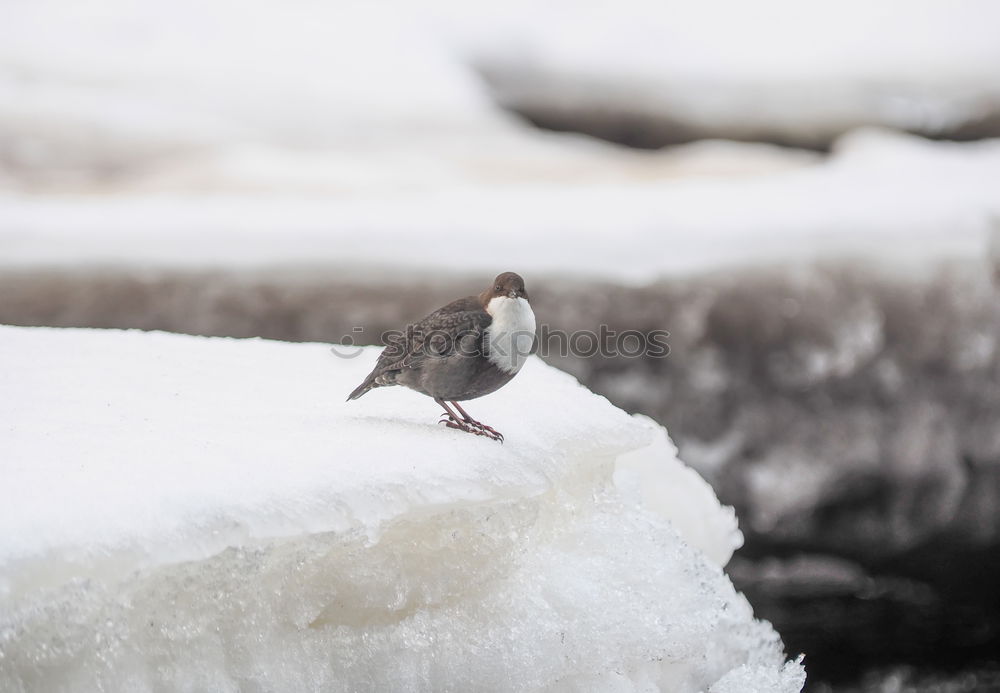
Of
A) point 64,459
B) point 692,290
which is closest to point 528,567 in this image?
point 64,459

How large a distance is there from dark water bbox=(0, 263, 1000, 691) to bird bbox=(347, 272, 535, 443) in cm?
304

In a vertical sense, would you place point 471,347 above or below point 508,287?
below

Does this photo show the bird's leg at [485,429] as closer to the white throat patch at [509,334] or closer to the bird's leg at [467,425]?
the bird's leg at [467,425]

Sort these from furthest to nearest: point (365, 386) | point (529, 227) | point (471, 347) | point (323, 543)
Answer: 1. point (529, 227)
2. point (365, 386)
3. point (471, 347)
4. point (323, 543)

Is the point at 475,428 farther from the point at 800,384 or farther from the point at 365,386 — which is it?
the point at 800,384

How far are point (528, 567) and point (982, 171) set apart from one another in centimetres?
487

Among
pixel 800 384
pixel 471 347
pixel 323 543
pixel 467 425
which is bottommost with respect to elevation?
pixel 800 384

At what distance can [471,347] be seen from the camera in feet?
5.67

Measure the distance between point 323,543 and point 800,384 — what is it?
13.2 feet

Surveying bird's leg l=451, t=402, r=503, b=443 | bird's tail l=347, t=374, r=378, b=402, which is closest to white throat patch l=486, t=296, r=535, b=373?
bird's leg l=451, t=402, r=503, b=443

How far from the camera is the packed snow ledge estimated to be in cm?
136

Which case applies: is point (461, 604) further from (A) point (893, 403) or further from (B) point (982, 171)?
(B) point (982, 171)

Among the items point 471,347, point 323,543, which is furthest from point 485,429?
point 323,543

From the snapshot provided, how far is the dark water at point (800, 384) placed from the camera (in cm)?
486
